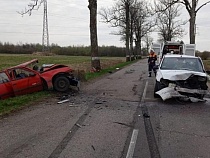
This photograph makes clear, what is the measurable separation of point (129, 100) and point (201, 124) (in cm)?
378

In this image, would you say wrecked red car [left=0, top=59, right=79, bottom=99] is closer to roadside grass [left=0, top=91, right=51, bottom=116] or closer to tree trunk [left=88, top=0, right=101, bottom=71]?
roadside grass [left=0, top=91, right=51, bottom=116]

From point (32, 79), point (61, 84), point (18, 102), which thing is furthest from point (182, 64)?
point (18, 102)

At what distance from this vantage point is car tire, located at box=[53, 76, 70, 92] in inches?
488

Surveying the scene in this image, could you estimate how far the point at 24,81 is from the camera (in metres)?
11.5

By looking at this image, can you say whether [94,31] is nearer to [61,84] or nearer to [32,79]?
[61,84]

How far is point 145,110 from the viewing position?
9.06 m

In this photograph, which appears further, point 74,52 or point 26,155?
point 74,52

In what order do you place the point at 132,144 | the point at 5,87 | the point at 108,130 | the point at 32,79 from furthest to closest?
the point at 32,79
the point at 5,87
the point at 108,130
the point at 132,144

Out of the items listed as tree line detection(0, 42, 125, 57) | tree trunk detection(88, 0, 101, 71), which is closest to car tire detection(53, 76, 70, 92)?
tree trunk detection(88, 0, 101, 71)

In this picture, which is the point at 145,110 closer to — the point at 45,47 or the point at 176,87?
the point at 176,87

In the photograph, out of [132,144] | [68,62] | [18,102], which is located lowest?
[132,144]

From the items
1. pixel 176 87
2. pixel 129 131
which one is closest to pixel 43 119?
pixel 129 131

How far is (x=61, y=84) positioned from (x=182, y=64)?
16.9ft

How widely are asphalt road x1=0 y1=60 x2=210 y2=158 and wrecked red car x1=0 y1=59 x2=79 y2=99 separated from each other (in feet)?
5.16
